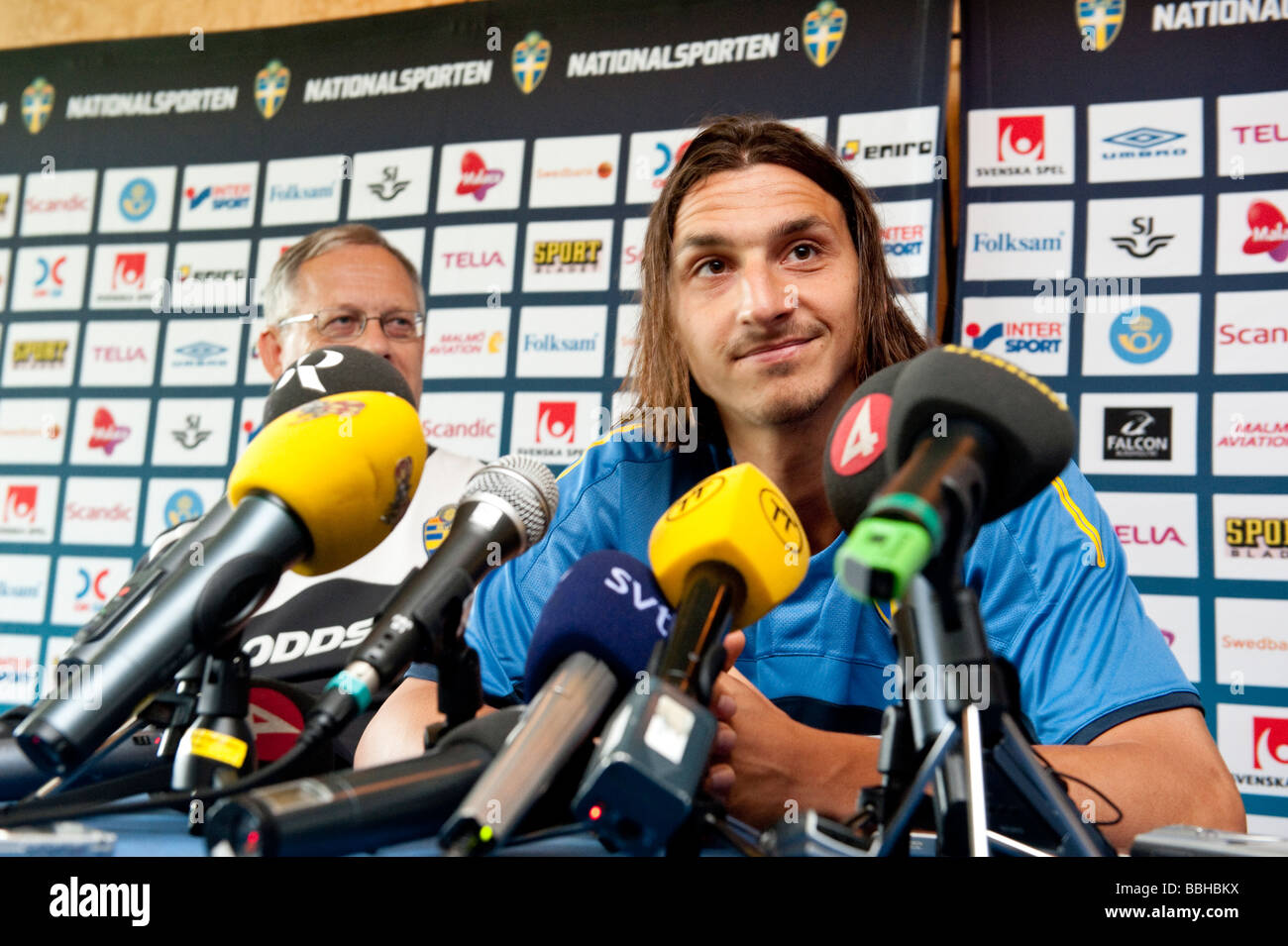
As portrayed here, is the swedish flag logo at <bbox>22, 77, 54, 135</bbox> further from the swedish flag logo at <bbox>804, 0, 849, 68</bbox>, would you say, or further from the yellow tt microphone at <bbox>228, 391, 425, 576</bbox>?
the yellow tt microphone at <bbox>228, 391, 425, 576</bbox>

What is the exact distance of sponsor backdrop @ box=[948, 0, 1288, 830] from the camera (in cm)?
239

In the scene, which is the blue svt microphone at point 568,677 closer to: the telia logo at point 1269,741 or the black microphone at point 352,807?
the black microphone at point 352,807

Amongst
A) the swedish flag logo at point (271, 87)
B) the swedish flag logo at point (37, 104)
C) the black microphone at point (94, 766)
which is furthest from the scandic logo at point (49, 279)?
the black microphone at point (94, 766)

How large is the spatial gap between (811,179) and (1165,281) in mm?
1511

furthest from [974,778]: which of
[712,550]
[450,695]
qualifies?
[450,695]

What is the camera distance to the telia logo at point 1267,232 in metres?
2.46

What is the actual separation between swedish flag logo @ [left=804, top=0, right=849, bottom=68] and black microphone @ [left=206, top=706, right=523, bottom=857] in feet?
8.69

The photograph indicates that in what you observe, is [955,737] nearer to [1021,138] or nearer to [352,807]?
[352,807]

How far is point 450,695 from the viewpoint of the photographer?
726mm

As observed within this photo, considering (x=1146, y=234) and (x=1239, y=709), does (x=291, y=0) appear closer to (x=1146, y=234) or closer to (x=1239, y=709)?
(x=1146, y=234)

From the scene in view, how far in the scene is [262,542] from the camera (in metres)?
0.68

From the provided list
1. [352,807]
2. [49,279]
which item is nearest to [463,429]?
[49,279]

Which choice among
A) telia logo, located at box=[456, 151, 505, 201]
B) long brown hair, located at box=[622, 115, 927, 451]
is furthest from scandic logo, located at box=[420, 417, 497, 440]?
long brown hair, located at box=[622, 115, 927, 451]
